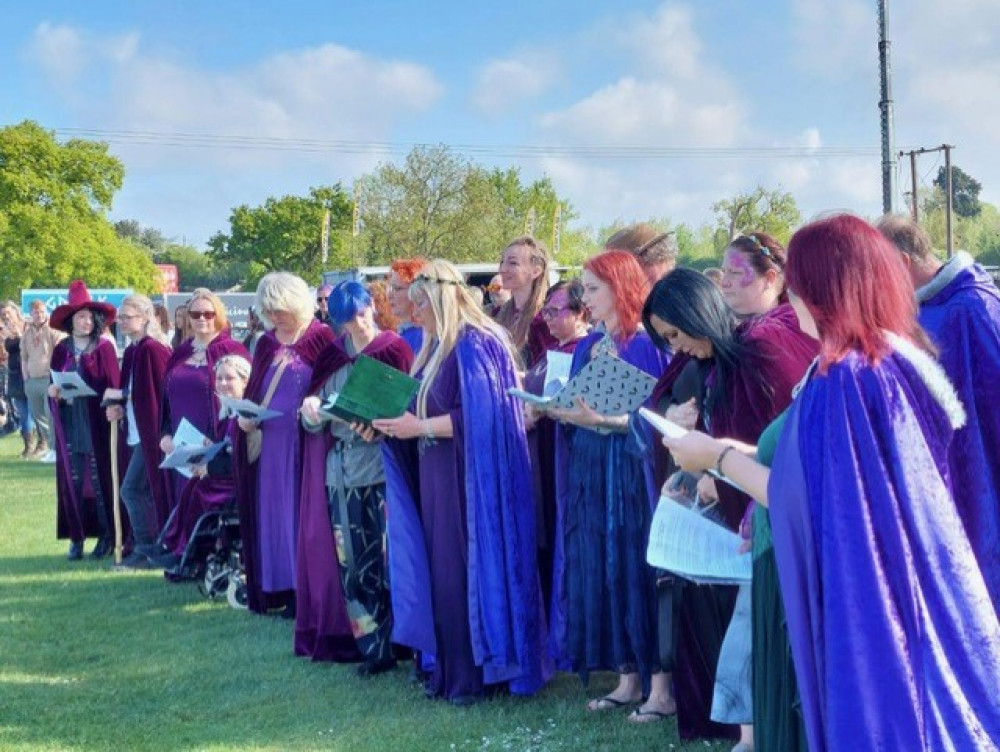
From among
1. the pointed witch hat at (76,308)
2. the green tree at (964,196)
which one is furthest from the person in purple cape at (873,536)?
the green tree at (964,196)

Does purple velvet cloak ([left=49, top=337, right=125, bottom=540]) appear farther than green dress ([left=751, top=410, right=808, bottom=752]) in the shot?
Yes

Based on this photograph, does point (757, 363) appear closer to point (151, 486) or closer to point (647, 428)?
point (647, 428)

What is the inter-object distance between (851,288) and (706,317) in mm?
1499

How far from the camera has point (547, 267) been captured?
7.07 m

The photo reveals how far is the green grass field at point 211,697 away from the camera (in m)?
5.26

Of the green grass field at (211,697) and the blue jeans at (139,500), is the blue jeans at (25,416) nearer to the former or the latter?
the blue jeans at (139,500)

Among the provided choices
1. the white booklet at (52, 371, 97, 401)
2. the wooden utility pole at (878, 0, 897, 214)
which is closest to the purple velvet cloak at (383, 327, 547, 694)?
the white booklet at (52, 371, 97, 401)

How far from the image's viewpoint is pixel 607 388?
16.7ft

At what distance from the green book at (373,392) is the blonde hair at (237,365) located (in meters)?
2.78

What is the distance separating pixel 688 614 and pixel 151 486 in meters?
5.95

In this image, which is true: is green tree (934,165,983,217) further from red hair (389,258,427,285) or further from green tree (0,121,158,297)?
red hair (389,258,427,285)

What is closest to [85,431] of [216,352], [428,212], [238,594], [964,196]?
[216,352]

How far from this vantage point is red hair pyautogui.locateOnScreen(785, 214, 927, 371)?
2902mm

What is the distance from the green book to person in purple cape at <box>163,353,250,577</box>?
7.68 ft
